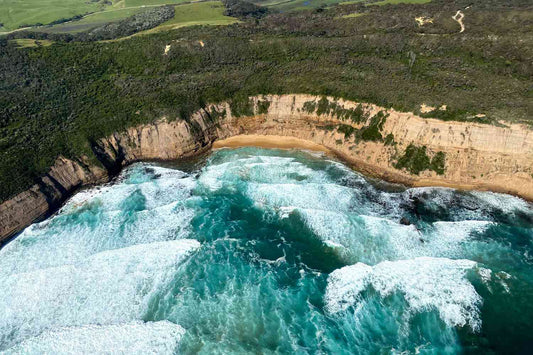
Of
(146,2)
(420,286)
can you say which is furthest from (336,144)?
(146,2)

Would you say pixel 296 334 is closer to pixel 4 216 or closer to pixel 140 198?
pixel 140 198

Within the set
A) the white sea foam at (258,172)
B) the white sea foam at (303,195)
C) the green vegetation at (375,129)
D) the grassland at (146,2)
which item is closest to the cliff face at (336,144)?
the green vegetation at (375,129)

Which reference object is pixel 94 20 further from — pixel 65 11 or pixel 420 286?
pixel 420 286

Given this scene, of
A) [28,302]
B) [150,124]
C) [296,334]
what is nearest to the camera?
[296,334]

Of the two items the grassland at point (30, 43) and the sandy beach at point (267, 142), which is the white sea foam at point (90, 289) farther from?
the grassland at point (30, 43)

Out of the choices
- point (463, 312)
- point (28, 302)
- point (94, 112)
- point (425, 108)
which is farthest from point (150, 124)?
point (463, 312)

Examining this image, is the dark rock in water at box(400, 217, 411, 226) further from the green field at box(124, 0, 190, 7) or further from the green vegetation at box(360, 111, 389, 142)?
the green field at box(124, 0, 190, 7)

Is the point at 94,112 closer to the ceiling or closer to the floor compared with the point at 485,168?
closer to the ceiling

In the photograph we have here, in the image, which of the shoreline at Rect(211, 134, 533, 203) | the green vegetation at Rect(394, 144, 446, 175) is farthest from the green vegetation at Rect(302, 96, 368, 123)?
the green vegetation at Rect(394, 144, 446, 175)
